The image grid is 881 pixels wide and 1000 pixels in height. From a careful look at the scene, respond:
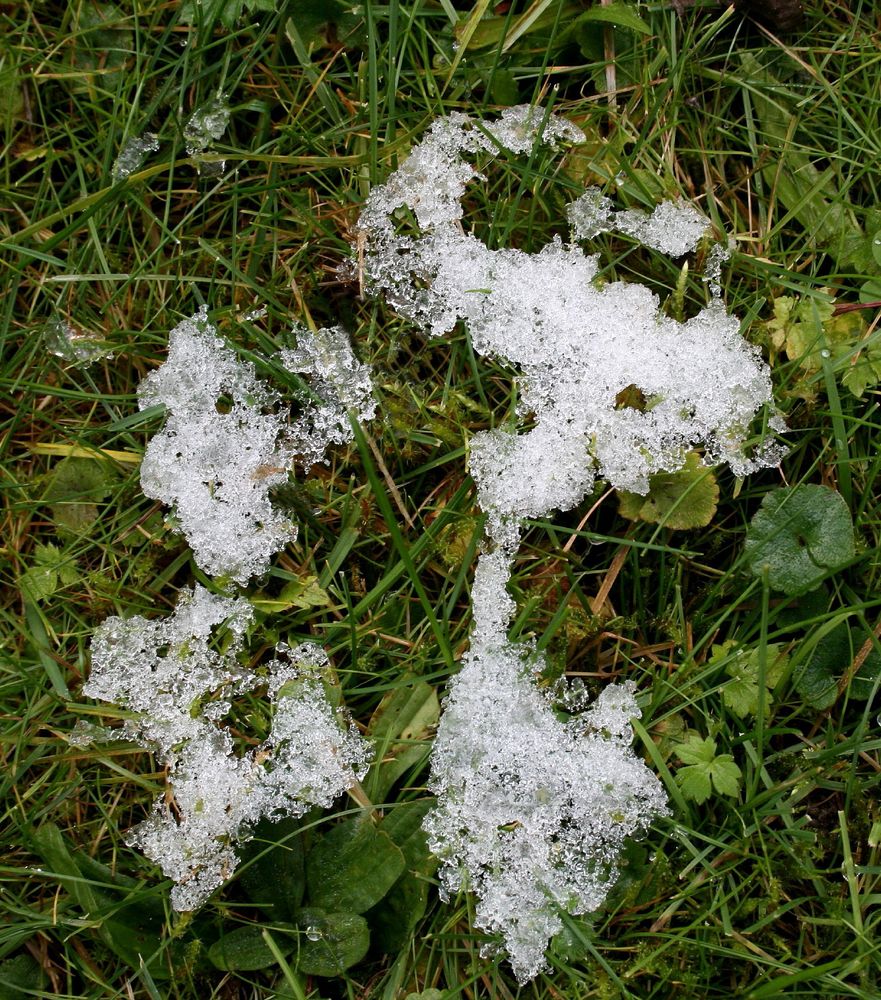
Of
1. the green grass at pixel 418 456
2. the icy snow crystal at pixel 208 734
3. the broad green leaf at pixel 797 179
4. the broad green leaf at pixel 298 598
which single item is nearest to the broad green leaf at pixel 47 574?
the green grass at pixel 418 456

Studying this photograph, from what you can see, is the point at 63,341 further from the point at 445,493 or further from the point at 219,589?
the point at 445,493

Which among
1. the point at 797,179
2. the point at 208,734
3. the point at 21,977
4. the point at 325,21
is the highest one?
the point at 325,21

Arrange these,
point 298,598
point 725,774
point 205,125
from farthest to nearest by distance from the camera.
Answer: point 205,125
point 298,598
point 725,774

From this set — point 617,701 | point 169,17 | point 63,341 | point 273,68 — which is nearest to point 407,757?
point 617,701

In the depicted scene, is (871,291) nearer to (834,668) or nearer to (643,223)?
(643,223)

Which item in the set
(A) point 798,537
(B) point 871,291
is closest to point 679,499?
(A) point 798,537

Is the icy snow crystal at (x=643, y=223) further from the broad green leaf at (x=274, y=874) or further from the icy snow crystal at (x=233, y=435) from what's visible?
the broad green leaf at (x=274, y=874)
